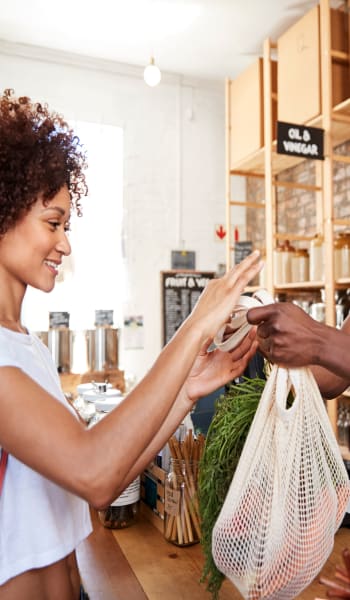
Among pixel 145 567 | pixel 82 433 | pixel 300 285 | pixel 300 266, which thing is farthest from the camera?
pixel 300 266

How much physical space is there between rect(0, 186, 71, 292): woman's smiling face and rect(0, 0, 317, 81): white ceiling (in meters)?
3.03

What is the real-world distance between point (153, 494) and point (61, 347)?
2810mm

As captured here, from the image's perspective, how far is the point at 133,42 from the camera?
3795 mm

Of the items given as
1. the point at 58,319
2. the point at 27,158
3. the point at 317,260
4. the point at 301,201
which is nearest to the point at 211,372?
the point at 27,158

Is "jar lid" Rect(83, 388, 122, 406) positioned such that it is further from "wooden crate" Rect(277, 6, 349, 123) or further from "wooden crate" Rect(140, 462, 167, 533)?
"wooden crate" Rect(277, 6, 349, 123)

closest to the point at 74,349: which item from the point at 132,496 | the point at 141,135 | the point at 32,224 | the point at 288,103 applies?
the point at 141,135

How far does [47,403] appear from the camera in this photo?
0.70 meters

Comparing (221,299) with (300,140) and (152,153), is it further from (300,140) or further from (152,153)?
(152,153)

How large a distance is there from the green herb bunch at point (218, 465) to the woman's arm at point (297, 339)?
0.15 m

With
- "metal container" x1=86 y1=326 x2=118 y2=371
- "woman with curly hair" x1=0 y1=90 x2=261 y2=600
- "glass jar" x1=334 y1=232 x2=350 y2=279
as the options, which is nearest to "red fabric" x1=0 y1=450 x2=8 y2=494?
"woman with curly hair" x1=0 y1=90 x2=261 y2=600

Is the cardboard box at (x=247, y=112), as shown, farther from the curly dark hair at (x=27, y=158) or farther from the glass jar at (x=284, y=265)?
the curly dark hair at (x=27, y=158)

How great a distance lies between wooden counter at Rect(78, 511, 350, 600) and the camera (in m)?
0.90

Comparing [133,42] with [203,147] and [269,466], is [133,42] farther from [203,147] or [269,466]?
[269,466]

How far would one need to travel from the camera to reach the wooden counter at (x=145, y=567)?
0.90 m
